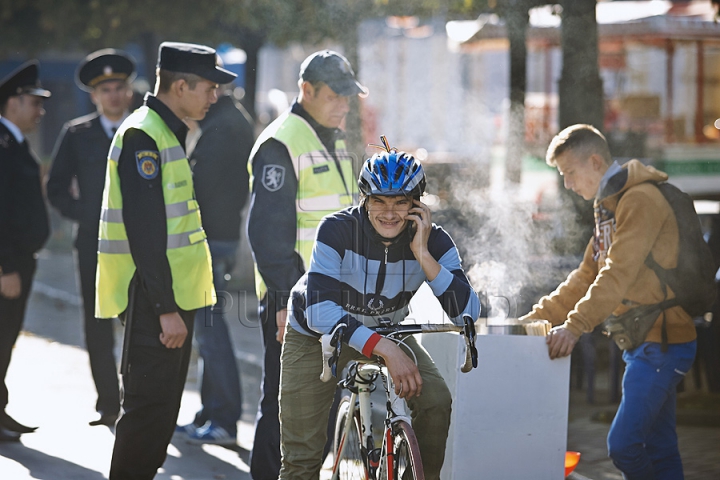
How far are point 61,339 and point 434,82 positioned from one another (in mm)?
23405

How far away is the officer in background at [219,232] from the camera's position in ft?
21.0

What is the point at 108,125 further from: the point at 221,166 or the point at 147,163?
the point at 147,163

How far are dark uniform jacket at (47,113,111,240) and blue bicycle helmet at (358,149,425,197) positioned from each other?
357cm

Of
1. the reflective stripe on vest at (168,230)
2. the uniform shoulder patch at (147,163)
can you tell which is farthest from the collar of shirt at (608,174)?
the uniform shoulder patch at (147,163)

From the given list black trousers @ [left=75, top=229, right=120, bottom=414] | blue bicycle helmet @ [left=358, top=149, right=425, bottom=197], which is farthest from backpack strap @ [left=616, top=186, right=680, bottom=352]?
black trousers @ [left=75, top=229, right=120, bottom=414]

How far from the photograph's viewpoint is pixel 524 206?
9.32 meters

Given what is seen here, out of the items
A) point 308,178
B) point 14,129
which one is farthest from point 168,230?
point 14,129

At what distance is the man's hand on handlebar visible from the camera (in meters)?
3.62

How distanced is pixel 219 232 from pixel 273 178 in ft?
6.45

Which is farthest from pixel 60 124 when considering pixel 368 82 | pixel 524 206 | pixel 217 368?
pixel 217 368

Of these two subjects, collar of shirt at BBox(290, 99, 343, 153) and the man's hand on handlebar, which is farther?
collar of shirt at BBox(290, 99, 343, 153)

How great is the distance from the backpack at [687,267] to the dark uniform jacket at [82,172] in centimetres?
406

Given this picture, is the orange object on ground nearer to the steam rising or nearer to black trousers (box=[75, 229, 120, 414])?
the steam rising

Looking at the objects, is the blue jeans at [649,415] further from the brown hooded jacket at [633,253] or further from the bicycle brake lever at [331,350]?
the bicycle brake lever at [331,350]
